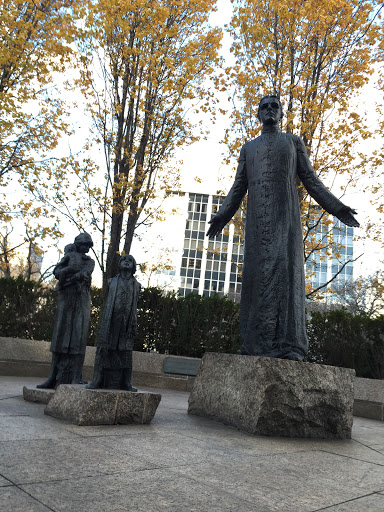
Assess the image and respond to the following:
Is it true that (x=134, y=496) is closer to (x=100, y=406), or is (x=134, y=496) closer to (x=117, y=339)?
(x=100, y=406)

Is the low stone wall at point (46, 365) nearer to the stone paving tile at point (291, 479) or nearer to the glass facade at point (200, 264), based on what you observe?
the stone paving tile at point (291, 479)

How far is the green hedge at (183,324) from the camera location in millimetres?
9945

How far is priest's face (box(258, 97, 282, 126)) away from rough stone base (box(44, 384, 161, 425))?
3366 mm

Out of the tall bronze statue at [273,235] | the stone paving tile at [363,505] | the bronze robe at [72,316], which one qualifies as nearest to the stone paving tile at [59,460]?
the stone paving tile at [363,505]

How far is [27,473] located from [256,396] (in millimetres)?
2422

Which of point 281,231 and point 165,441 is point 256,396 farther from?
point 281,231

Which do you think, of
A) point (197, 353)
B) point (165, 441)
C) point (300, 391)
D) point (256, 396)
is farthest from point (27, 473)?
point (197, 353)

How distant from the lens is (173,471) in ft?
8.52

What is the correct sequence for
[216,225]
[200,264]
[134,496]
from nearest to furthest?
[134,496], [216,225], [200,264]

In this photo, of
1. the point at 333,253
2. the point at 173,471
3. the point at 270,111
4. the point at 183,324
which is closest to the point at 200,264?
the point at 333,253

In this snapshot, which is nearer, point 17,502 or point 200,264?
point 17,502

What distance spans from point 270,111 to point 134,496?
14.7 feet

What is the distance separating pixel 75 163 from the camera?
40.3 feet

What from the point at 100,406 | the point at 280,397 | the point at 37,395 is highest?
the point at 280,397
